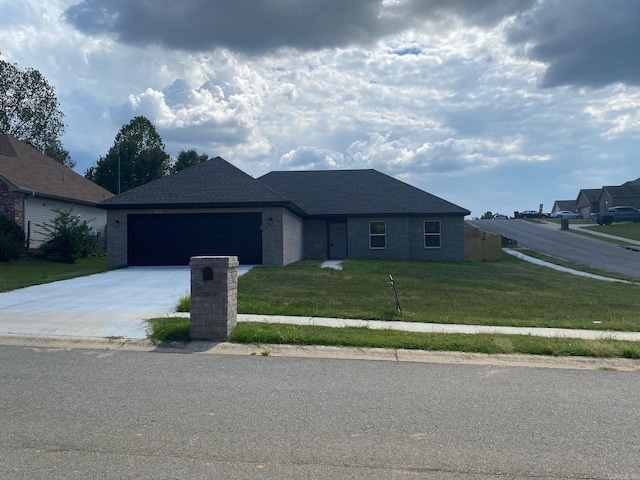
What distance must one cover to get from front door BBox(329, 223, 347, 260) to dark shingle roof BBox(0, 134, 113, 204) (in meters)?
14.2

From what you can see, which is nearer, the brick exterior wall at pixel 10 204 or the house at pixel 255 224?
the house at pixel 255 224

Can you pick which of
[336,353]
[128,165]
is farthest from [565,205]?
[336,353]

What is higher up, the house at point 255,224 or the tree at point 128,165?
the tree at point 128,165

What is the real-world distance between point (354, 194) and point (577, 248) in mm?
20238

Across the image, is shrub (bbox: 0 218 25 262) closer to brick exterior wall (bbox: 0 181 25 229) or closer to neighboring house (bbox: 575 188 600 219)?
brick exterior wall (bbox: 0 181 25 229)

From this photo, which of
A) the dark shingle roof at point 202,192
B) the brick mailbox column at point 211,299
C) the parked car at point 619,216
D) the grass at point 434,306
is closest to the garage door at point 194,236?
the dark shingle roof at point 202,192

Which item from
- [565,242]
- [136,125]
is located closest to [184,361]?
→ [565,242]

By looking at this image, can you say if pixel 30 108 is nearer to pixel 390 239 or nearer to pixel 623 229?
pixel 390 239

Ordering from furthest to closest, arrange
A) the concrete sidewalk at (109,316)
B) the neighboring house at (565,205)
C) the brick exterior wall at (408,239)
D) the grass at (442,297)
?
the neighboring house at (565,205), the brick exterior wall at (408,239), the grass at (442,297), the concrete sidewalk at (109,316)

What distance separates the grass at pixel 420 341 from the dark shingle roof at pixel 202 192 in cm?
1230

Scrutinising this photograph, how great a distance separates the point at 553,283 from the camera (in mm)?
20109

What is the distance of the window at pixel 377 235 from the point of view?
2866 centimetres

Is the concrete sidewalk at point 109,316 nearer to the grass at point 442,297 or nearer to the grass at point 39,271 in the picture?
the grass at point 442,297

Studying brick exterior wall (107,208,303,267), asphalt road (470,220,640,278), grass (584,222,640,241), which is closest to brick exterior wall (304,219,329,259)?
brick exterior wall (107,208,303,267)
